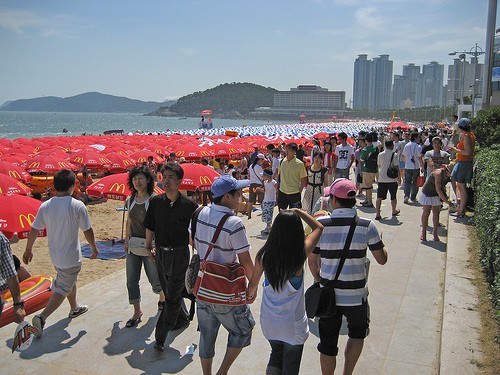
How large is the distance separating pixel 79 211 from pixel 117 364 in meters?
1.42

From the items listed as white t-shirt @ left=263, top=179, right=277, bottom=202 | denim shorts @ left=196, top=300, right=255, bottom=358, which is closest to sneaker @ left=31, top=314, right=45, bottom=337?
denim shorts @ left=196, top=300, right=255, bottom=358

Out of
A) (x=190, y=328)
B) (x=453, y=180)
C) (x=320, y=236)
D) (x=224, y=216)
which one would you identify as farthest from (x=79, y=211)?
(x=453, y=180)

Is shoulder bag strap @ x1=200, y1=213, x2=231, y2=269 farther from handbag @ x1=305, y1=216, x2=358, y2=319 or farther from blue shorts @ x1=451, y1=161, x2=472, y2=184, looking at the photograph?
blue shorts @ x1=451, y1=161, x2=472, y2=184

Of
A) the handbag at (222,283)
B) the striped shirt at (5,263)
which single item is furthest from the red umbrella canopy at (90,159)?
the handbag at (222,283)

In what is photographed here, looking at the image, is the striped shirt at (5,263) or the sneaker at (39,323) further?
the sneaker at (39,323)

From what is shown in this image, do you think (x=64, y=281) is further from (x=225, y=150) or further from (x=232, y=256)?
(x=225, y=150)

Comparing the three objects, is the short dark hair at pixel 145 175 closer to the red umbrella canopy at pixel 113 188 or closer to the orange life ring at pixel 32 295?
the orange life ring at pixel 32 295

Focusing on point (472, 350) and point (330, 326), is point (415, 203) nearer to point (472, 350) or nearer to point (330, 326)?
point (472, 350)

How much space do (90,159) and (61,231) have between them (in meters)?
11.6

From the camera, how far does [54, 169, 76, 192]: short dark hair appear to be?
4344 mm

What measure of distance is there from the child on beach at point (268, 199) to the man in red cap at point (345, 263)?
203 inches

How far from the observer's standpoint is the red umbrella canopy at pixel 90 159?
15.3 m

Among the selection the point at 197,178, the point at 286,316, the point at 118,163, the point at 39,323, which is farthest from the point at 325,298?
the point at 118,163

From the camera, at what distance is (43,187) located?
14.8m
